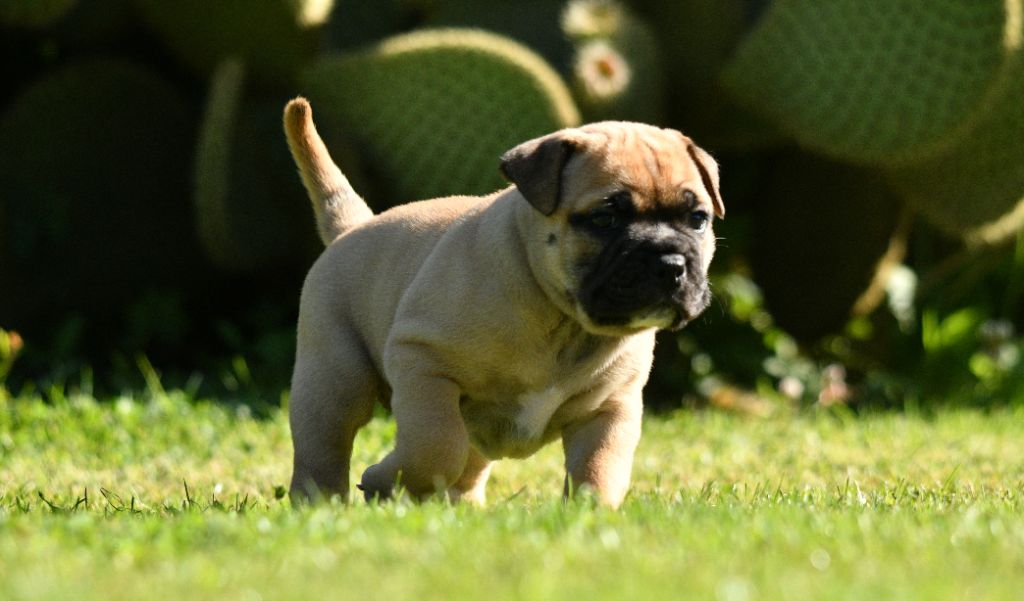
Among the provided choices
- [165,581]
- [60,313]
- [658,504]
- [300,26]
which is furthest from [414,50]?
[165,581]

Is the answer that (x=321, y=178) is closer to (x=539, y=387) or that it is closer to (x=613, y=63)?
(x=539, y=387)

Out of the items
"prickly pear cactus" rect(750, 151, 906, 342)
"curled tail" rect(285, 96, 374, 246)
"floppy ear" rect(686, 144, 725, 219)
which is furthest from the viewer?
"prickly pear cactus" rect(750, 151, 906, 342)

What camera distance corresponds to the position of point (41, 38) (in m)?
8.32

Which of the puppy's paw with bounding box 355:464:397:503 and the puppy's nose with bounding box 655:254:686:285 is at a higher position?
the puppy's nose with bounding box 655:254:686:285

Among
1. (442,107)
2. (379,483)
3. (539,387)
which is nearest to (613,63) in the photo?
(442,107)

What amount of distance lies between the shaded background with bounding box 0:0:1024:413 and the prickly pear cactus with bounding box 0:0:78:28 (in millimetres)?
14

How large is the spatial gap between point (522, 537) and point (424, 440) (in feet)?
2.83

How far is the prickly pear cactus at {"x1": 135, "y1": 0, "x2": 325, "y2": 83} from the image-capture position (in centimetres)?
751

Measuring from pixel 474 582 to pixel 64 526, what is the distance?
115 cm

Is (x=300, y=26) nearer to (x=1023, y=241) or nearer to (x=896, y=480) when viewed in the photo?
(x=896, y=480)

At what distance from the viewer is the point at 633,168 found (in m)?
4.23

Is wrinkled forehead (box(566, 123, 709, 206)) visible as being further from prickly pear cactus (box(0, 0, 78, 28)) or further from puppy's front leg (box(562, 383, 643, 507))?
prickly pear cactus (box(0, 0, 78, 28))

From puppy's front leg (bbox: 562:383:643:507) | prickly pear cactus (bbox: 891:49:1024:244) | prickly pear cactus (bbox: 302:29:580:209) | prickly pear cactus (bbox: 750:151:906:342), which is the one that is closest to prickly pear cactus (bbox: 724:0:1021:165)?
prickly pear cactus (bbox: 891:49:1024:244)

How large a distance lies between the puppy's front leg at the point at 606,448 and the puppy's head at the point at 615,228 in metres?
0.28
